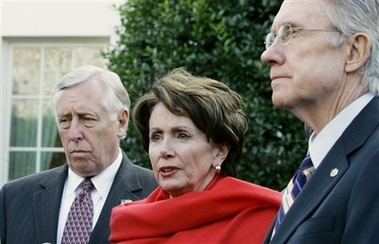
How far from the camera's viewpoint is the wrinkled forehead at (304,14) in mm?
2965

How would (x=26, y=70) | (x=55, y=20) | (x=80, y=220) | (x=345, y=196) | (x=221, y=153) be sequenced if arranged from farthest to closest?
(x=26, y=70) → (x=55, y=20) → (x=80, y=220) → (x=221, y=153) → (x=345, y=196)

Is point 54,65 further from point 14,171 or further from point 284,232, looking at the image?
point 284,232

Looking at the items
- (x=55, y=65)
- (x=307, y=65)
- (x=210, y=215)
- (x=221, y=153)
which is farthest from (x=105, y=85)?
(x=55, y=65)

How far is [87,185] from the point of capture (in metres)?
4.82

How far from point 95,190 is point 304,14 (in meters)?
2.16

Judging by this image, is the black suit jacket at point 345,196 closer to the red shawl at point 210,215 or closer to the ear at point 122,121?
the red shawl at point 210,215

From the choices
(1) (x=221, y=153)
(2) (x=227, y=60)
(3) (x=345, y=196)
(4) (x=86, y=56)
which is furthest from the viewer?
(4) (x=86, y=56)

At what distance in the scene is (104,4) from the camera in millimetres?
9430

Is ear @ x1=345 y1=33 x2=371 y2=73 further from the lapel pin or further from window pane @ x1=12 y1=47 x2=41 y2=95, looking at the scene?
window pane @ x1=12 y1=47 x2=41 y2=95

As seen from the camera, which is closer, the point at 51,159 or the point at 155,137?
the point at 155,137

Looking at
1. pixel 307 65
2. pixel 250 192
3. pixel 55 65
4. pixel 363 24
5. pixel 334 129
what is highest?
pixel 363 24

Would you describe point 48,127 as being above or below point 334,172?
below

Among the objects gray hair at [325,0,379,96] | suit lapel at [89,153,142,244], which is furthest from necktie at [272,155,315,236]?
suit lapel at [89,153,142,244]

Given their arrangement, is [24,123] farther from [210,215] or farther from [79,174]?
[210,215]
